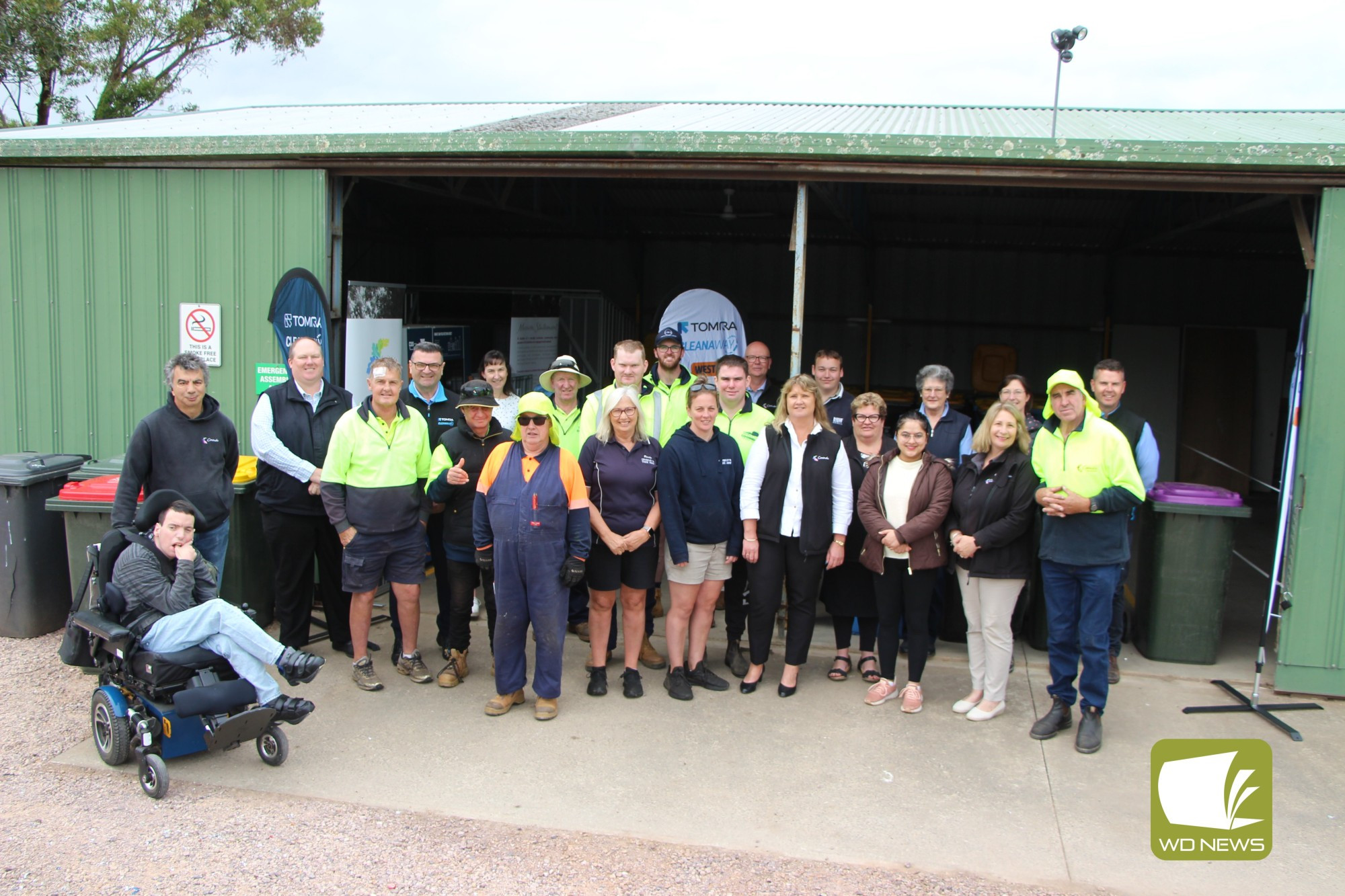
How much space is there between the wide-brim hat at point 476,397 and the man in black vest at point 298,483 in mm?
910

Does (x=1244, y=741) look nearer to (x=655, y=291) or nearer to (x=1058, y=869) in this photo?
(x=1058, y=869)

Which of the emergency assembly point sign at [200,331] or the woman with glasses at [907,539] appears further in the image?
the emergency assembly point sign at [200,331]

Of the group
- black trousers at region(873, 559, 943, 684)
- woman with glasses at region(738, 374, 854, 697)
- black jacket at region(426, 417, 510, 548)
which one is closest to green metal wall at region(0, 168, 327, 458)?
black jacket at region(426, 417, 510, 548)

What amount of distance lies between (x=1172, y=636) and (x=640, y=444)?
11.4 ft

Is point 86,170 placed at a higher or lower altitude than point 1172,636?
higher

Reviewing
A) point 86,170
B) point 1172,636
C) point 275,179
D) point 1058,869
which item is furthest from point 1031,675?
point 86,170

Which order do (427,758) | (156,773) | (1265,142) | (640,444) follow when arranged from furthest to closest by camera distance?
(1265,142), (640,444), (427,758), (156,773)

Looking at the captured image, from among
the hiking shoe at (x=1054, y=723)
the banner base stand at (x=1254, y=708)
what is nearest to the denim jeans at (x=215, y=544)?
the hiking shoe at (x=1054, y=723)

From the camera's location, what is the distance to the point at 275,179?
6543mm

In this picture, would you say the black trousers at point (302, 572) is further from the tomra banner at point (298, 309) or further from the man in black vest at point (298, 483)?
the tomra banner at point (298, 309)

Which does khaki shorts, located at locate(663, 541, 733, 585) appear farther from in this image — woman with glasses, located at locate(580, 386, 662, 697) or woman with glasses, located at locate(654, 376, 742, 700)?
woman with glasses, located at locate(580, 386, 662, 697)

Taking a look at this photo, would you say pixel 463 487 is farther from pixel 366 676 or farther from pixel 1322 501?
pixel 1322 501

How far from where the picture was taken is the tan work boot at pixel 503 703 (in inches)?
199

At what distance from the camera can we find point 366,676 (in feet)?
17.6
